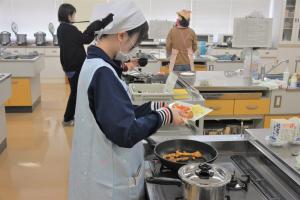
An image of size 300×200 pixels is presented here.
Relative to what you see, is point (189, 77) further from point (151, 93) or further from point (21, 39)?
point (21, 39)

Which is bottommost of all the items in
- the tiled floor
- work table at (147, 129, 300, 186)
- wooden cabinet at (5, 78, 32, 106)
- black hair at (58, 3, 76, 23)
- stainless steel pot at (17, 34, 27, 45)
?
the tiled floor

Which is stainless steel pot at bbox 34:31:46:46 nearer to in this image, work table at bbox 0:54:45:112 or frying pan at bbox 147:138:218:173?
work table at bbox 0:54:45:112

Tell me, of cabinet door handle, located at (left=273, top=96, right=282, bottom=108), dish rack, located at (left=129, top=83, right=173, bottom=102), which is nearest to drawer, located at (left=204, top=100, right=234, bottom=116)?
cabinet door handle, located at (left=273, top=96, right=282, bottom=108)

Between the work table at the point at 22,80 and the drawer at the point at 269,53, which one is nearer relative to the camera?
the work table at the point at 22,80

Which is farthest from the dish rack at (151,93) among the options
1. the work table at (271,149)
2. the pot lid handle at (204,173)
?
the pot lid handle at (204,173)

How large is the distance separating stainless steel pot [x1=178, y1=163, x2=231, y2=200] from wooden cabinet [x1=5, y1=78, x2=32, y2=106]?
12.6 feet

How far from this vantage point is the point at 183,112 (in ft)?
4.19

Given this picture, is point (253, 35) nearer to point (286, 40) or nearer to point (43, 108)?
point (43, 108)

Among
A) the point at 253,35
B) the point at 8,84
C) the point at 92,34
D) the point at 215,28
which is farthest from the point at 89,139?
the point at 215,28

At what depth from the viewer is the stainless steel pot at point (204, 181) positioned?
98 centimetres

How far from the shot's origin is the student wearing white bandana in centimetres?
104

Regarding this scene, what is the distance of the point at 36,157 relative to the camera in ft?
10.7

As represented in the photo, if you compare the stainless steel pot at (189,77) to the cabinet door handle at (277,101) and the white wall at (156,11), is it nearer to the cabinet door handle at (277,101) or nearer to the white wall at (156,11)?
the cabinet door handle at (277,101)

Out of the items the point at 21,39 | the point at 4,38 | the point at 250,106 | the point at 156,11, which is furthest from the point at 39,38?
the point at 250,106
